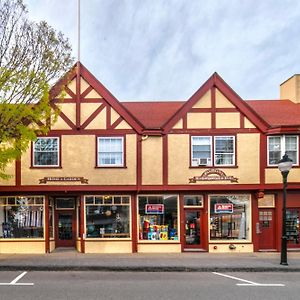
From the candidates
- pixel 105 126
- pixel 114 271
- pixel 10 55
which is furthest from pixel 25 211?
pixel 10 55

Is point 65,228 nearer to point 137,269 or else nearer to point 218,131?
point 137,269

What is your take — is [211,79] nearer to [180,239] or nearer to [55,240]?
[180,239]

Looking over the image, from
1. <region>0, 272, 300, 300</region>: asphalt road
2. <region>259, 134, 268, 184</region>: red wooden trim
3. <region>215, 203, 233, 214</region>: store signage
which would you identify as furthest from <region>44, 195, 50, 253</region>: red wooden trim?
<region>259, 134, 268, 184</region>: red wooden trim

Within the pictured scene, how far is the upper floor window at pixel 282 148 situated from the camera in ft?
64.8

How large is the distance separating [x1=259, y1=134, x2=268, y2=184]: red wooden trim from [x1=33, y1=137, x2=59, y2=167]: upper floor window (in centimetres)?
937

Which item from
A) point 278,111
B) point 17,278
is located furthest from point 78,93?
point 278,111

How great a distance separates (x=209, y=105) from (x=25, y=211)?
9.88 m

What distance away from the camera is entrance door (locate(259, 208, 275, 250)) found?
20.1m

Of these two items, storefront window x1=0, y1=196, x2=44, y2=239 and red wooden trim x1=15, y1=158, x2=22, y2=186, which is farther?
storefront window x1=0, y1=196, x2=44, y2=239

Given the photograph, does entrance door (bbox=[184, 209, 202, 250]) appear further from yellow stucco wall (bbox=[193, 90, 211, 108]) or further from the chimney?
the chimney

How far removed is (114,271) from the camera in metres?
15.0

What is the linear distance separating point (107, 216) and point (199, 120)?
20.3 ft

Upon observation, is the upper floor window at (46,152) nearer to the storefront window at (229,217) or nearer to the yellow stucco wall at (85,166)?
the yellow stucco wall at (85,166)

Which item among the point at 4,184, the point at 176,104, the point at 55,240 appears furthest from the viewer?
the point at 176,104
